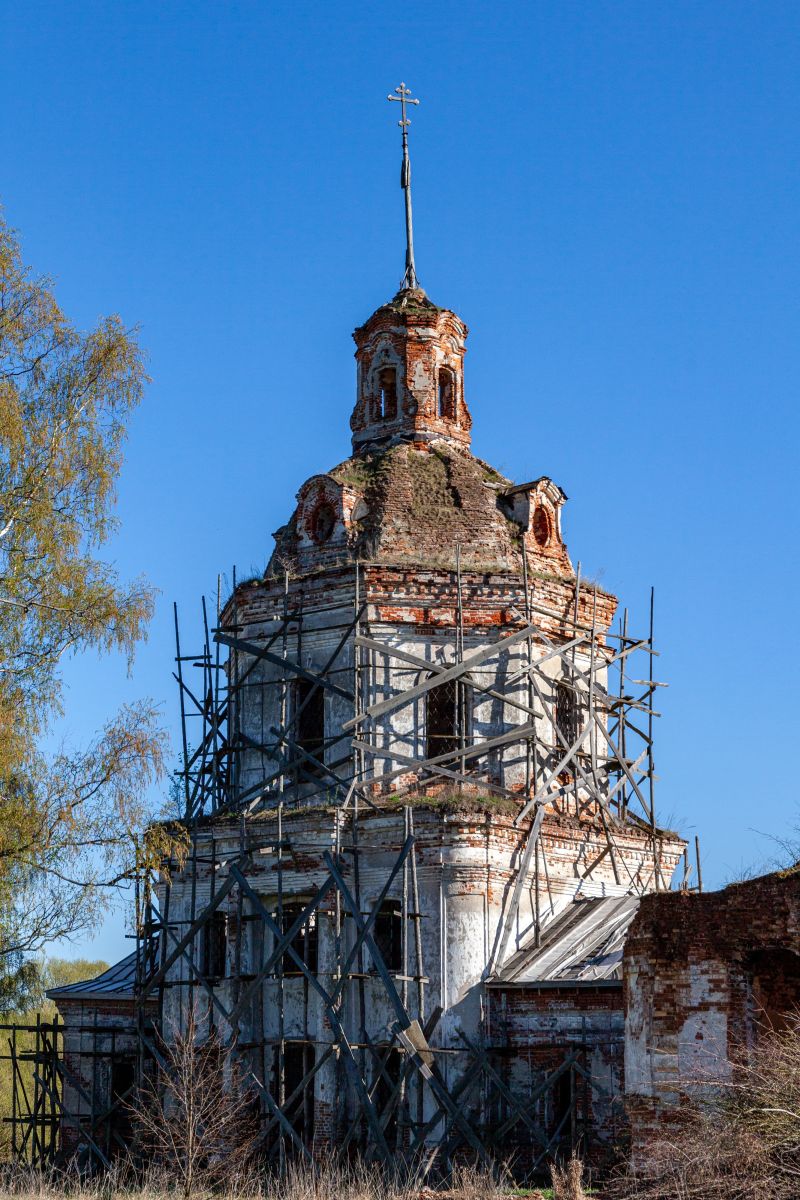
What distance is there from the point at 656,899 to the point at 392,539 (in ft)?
26.3

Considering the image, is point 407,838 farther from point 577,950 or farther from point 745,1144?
point 745,1144

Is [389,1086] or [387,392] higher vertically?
[387,392]

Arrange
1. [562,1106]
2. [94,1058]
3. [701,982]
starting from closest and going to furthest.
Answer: [701,982], [562,1106], [94,1058]

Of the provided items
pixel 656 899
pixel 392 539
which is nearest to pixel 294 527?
pixel 392 539

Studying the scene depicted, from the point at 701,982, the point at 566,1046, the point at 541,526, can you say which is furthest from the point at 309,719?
the point at 701,982

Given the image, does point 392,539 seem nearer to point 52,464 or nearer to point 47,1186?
point 52,464

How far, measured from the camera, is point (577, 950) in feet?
61.0

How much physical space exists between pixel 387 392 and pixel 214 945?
8483 mm

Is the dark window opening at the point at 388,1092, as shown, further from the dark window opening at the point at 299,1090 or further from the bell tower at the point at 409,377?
the bell tower at the point at 409,377

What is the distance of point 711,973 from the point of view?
14.2 metres

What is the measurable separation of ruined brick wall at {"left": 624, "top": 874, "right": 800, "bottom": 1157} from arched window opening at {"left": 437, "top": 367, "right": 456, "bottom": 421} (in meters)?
10.7

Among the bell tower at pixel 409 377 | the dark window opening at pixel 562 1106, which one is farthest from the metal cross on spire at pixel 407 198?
the dark window opening at pixel 562 1106

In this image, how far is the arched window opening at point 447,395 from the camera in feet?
78.2

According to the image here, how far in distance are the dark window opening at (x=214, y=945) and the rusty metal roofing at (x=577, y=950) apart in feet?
12.3
